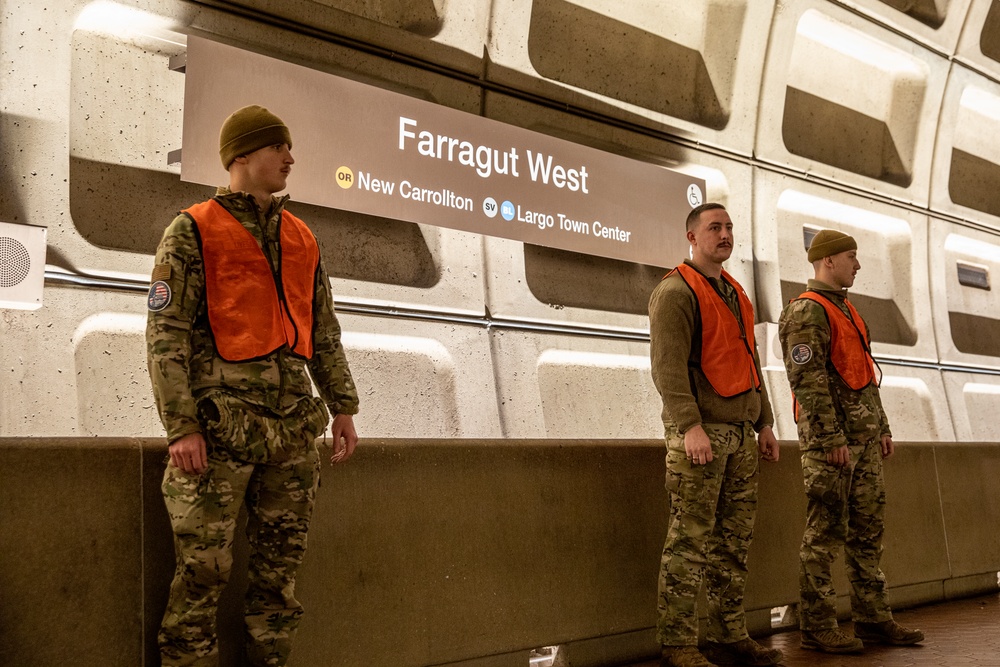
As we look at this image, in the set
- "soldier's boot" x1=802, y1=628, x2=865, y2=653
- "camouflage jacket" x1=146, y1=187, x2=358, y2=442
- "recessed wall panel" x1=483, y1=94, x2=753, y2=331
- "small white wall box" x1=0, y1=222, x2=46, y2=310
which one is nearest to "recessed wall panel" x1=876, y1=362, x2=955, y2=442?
"recessed wall panel" x1=483, y1=94, x2=753, y2=331

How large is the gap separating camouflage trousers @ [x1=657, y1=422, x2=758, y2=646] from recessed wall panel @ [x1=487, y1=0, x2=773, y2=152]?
290 centimetres

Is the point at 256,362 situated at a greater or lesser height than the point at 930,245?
lesser

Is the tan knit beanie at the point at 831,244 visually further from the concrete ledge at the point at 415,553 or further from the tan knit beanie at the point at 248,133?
the tan knit beanie at the point at 248,133

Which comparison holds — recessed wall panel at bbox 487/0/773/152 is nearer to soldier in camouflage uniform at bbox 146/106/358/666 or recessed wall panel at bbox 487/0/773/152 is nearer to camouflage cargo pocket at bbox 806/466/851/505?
camouflage cargo pocket at bbox 806/466/851/505

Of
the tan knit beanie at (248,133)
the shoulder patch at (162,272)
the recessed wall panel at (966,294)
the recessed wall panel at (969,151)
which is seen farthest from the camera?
the recessed wall panel at (966,294)

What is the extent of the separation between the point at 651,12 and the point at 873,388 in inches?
135

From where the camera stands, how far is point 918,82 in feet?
25.8

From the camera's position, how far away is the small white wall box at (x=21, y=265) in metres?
3.66

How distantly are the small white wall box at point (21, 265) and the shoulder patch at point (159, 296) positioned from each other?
1.53 metres

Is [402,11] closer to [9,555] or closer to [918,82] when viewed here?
[9,555]

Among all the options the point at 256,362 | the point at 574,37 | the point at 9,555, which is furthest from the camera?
the point at 574,37

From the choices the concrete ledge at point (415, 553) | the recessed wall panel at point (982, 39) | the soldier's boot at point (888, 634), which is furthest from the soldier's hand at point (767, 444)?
the recessed wall panel at point (982, 39)

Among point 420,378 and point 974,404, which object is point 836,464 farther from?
point 974,404

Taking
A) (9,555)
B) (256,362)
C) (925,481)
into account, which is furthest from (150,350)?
(925,481)
